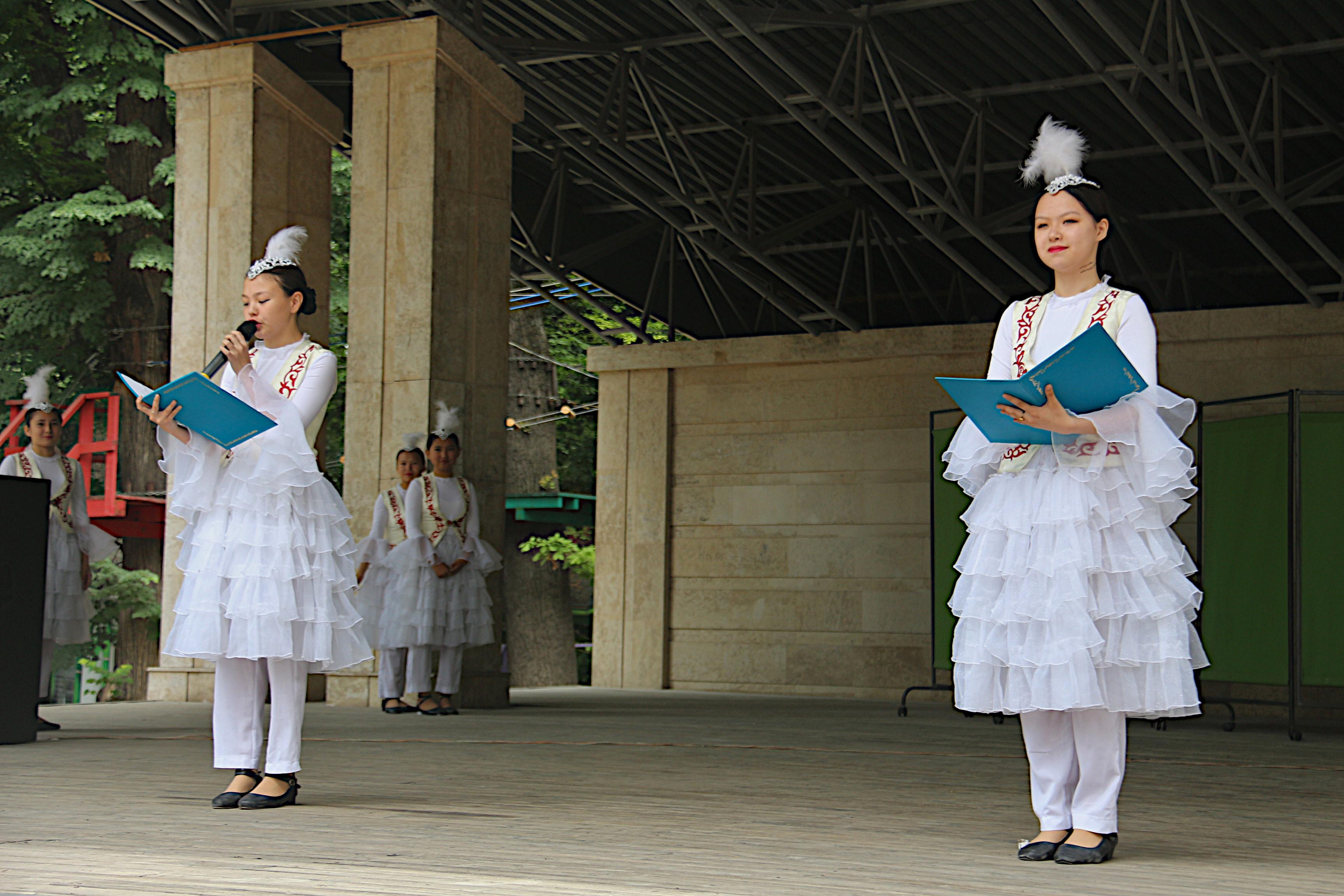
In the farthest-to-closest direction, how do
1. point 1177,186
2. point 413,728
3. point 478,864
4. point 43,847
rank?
1. point 1177,186
2. point 413,728
3. point 43,847
4. point 478,864

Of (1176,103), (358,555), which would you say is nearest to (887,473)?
(1176,103)

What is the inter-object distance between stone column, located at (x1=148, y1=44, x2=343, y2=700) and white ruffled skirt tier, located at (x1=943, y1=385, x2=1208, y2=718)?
9.06 m

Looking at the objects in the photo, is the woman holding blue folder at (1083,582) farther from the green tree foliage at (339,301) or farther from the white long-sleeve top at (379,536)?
the green tree foliage at (339,301)

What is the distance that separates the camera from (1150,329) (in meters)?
4.04

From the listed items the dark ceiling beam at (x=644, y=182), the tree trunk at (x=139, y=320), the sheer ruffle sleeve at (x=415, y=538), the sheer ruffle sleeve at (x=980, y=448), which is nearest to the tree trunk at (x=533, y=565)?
the tree trunk at (x=139, y=320)

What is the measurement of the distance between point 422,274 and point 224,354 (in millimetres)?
6596

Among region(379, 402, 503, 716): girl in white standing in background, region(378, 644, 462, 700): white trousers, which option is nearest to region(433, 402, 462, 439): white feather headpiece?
region(379, 402, 503, 716): girl in white standing in background

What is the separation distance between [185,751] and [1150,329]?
5.16m

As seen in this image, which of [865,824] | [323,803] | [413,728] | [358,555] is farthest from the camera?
[358,555]

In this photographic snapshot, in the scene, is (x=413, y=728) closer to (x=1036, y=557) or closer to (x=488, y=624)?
(x=488, y=624)

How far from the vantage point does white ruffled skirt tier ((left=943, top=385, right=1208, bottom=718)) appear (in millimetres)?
3881

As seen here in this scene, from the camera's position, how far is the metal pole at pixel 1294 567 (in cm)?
950

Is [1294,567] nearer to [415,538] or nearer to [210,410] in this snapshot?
[415,538]

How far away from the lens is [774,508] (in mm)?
17141
